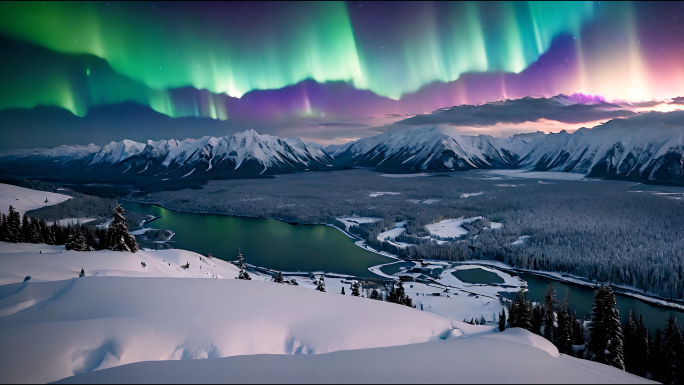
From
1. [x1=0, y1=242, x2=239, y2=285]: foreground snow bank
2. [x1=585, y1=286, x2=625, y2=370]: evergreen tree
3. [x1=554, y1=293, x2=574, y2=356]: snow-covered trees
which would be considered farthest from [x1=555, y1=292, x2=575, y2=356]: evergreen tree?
[x1=0, y1=242, x2=239, y2=285]: foreground snow bank

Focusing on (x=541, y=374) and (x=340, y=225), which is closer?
(x=541, y=374)

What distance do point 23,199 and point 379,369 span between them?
177810mm

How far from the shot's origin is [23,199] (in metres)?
133

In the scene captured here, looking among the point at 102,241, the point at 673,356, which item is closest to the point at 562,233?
the point at 673,356

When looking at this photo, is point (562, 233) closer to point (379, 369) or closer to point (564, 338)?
point (564, 338)

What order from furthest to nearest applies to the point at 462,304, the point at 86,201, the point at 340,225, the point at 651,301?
1. the point at 86,201
2. the point at 340,225
3. the point at 651,301
4. the point at 462,304

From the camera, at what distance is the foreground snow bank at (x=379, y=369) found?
905 centimetres

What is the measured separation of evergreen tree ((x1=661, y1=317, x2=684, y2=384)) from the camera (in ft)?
106

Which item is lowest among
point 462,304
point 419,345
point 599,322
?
point 462,304

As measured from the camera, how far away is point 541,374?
9.66 metres

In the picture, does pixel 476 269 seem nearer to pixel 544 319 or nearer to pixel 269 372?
pixel 544 319

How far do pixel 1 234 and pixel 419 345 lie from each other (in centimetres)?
7579

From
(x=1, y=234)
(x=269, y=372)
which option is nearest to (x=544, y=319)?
(x=269, y=372)

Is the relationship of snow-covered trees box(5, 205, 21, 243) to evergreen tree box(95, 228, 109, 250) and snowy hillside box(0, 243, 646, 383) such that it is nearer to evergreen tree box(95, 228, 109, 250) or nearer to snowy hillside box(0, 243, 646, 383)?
evergreen tree box(95, 228, 109, 250)
